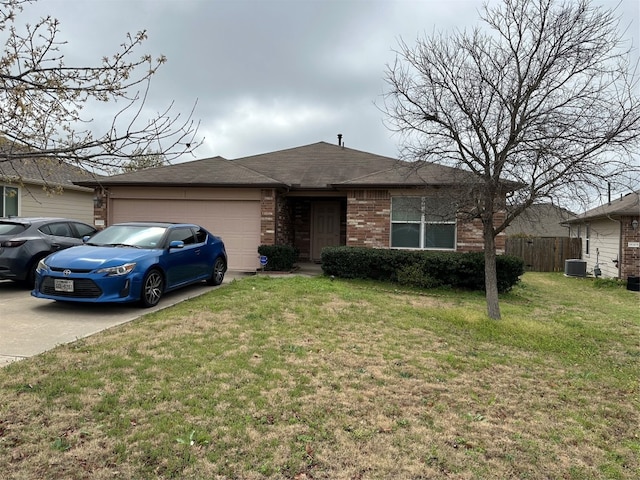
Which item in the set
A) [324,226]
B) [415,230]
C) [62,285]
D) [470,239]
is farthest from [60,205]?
[470,239]

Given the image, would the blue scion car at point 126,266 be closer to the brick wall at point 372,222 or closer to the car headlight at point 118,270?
the car headlight at point 118,270

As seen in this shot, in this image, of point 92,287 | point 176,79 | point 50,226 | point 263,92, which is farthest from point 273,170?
point 176,79

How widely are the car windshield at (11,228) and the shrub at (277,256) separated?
5549 mm

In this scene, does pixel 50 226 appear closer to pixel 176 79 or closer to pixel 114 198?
pixel 114 198

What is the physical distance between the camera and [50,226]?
891cm

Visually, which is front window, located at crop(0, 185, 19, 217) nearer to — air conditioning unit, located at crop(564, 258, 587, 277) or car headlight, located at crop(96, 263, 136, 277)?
car headlight, located at crop(96, 263, 136, 277)

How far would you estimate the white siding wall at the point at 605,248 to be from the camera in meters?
15.9

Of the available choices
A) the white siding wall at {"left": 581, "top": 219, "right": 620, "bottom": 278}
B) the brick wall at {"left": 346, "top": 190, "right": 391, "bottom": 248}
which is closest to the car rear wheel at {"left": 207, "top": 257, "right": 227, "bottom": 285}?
the brick wall at {"left": 346, "top": 190, "right": 391, "bottom": 248}

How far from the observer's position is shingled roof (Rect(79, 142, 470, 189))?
11742mm

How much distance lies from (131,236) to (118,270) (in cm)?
145

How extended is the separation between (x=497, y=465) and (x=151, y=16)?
4.92 metres

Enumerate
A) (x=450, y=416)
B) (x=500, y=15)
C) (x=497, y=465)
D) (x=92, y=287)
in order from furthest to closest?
1. (x=500, y=15)
2. (x=92, y=287)
3. (x=450, y=416)
4. (x=497, y=465)

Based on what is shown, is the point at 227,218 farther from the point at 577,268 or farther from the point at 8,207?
the point at 577,268

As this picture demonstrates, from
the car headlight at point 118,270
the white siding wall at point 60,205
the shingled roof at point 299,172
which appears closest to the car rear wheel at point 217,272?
the car headlight at point 118,270
